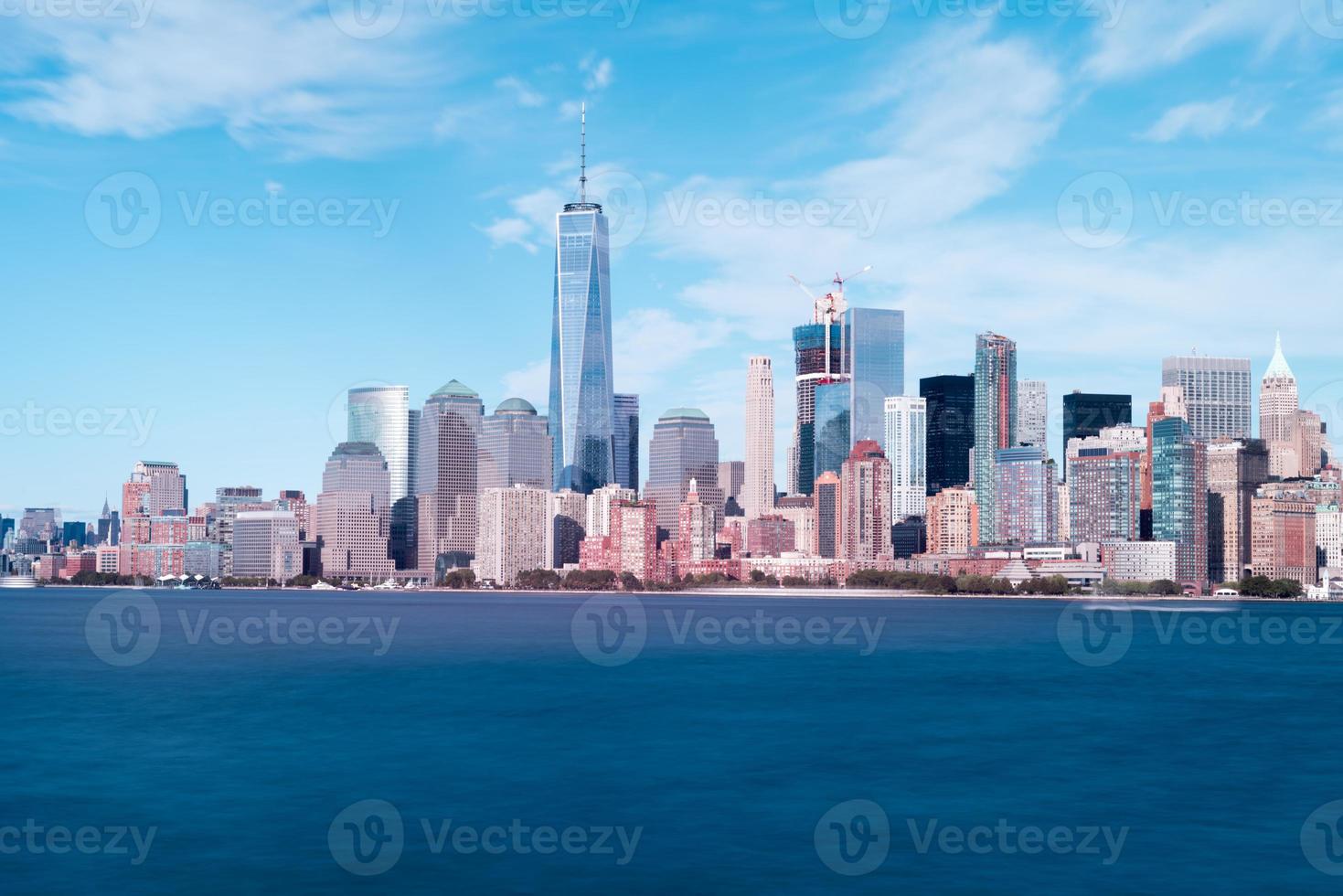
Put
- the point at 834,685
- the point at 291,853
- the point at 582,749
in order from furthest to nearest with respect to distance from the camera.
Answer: the point at 834,685 < the point at 582,749 < the point at 291,853

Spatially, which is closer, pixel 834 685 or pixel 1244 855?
pixel 1244 855

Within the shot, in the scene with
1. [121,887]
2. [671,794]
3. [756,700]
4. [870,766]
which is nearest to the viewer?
[121,887]

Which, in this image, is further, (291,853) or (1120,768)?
(1120,768)

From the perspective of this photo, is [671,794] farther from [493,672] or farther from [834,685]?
[493,672]

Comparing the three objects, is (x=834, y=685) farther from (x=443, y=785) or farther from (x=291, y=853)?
(x=291, y=853)

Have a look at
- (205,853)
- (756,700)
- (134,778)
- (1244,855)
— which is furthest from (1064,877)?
(756,700)

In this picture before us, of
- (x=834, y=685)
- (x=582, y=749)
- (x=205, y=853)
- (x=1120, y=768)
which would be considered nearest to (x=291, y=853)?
(x=205, y=853)

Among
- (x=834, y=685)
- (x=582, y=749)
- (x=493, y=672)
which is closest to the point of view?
(x=582, y=749)

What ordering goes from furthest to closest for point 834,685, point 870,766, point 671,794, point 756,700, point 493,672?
point 493,672 → point 834,685 → point 756,700 → point 870,766 → point 671,794

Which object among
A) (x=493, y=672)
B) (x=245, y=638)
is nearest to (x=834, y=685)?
(x=493, y=672)
